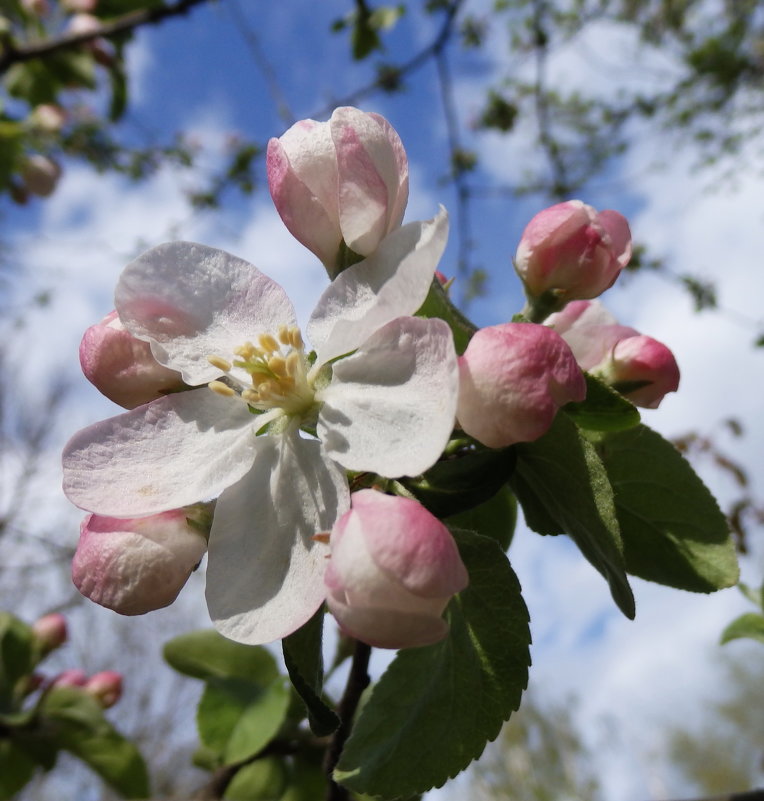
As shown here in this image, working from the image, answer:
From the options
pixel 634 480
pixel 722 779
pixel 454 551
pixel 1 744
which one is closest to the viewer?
pixel 454 551

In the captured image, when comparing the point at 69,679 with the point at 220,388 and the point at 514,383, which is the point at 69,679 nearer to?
the point at 220,388

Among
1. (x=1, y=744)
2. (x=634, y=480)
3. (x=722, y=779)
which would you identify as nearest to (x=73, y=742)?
(x=1, y=744)

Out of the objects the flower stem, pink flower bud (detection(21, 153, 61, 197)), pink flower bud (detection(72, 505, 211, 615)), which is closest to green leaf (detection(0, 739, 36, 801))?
the flower stem

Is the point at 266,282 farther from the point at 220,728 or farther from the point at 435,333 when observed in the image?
the point at 220,728

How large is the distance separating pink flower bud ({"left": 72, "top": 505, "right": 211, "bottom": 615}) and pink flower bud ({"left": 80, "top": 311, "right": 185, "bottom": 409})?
0.40 ft

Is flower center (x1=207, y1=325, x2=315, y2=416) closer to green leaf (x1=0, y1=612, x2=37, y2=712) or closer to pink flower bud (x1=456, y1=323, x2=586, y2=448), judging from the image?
pink flower bud (x1=456, y1=323, x2=586, y2=448)

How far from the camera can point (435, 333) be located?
55cm

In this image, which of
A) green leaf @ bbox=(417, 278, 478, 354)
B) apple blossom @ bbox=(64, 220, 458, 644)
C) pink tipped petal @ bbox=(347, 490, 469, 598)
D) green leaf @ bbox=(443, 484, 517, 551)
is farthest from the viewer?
green leaf @ bbox=(443, 484, 517, 551)

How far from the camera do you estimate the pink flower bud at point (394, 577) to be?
47cm

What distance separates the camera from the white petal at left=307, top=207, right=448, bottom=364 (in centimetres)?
58

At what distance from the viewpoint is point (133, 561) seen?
0.59 m

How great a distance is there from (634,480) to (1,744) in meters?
1.47

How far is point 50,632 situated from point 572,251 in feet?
5.18

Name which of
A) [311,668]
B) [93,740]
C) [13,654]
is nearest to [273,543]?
[311,668]
